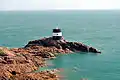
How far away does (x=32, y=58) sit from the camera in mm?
75125

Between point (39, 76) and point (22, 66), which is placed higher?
point (22, 66)

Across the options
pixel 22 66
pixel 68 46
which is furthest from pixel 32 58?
pixel 68 46

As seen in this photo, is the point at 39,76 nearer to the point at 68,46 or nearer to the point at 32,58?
the point at 32,58

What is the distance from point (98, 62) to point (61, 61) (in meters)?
8.64

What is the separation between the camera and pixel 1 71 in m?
59.6

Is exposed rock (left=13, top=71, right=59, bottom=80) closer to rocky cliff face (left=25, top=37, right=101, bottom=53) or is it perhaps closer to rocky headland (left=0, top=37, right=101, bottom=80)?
rocky headland (left=0, top=37, right=101, bottom=80)

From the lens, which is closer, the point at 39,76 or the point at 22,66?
the point at 39,76

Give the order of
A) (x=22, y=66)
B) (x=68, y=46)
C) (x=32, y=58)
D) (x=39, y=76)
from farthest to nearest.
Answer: (x=68, y=46) < (x=32, y=58) < (x=22, y=66) < (x=39, y=76)

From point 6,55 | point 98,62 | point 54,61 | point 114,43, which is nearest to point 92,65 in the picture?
point 98,62

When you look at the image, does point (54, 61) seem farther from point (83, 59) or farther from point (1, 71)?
point (1, 71)

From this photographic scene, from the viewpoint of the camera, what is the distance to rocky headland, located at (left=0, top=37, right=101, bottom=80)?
194 ft

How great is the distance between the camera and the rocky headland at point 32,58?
59250 mm

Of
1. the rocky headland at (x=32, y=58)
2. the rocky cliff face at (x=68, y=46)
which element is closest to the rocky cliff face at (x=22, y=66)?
the rocky headland at (x=32, y=58)

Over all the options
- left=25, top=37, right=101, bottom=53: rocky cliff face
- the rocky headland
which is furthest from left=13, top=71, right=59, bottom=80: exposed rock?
left=25, top=37, right=101, bottom=53: rocky cliff face
